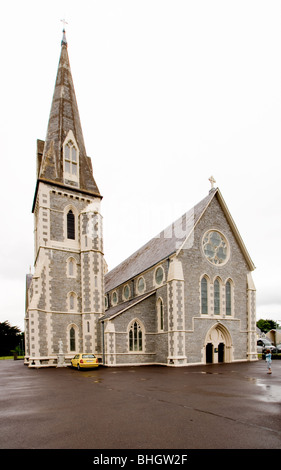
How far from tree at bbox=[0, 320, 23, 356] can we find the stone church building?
45552 mm

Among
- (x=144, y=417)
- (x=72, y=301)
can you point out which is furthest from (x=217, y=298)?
(x=144, y=417)

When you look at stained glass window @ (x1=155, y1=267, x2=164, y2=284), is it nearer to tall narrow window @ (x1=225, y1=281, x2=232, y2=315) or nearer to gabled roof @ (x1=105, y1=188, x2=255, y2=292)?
gabled roof @ (x1=105, y1=188, x2=255, y2=292)

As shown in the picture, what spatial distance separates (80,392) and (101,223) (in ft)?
64.1

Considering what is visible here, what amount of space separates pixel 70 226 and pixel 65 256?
289cm

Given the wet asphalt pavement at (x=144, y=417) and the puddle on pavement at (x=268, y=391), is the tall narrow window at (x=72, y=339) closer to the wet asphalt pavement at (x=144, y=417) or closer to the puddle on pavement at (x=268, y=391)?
the wet asphalt pavement at (x=144, y=417)

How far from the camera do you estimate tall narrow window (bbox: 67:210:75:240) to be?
28519 millimetres

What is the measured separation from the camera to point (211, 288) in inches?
981

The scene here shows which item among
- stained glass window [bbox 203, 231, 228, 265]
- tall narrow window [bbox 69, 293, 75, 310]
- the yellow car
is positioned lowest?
the yellow car

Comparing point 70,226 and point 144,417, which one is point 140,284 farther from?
point 144,417

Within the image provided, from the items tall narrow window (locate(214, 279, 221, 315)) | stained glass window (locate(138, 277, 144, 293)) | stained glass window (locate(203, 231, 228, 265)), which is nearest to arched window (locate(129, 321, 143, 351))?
stained glass window (locate(138, 277, 144, 293))

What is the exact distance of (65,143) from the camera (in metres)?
30.9

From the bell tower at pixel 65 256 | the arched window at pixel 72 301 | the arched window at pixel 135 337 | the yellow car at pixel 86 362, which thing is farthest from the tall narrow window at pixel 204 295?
the arched window at pixel 72 301
